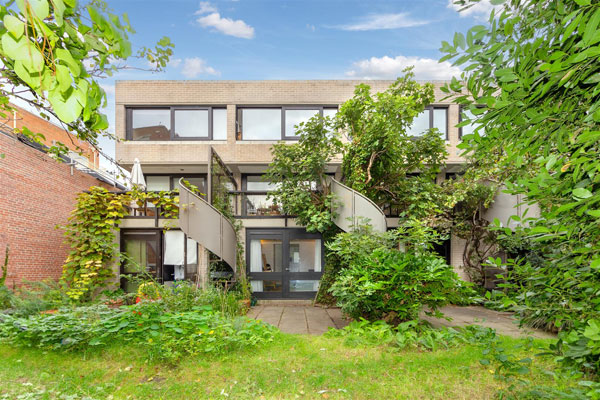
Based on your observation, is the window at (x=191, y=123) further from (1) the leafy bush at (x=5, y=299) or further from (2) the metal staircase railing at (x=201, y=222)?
(1) the leafy bush at (x=5, y=299)

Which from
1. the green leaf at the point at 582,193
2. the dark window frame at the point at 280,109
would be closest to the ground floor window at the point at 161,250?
→ the dark window frame at the point at 280,109

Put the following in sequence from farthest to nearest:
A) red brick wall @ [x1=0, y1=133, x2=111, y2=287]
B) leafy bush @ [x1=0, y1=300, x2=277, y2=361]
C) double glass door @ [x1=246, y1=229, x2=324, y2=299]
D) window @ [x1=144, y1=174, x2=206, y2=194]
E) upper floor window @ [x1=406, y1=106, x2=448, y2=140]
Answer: window @ [x1=144, y1=174, x2=206, y2=194], upper floor window @ [x1=406, y1=106, x2=448, y2=140], double glass door @ [x1=246, y1=229, x2=324, y2=299], red brick wall @ [x1=0, y1=133, x2=111, y2=287], leafy bush @ [x1=0, y1=300, x2=277, y2=361]

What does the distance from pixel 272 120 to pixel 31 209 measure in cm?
769

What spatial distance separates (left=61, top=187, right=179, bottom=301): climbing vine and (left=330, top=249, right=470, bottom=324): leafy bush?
5203 mm

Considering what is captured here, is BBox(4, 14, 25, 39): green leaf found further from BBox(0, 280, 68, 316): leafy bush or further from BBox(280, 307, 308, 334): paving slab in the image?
BBox(0, 280, 68, 316): leafy bush

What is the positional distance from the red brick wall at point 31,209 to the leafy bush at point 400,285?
8.18 meters

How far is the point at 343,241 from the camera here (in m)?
6.24

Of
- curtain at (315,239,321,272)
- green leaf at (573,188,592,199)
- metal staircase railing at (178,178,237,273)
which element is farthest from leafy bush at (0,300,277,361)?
curtain at (315,239,321,272)

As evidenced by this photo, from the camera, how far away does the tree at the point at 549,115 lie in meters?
1.21

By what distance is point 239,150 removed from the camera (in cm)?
1014

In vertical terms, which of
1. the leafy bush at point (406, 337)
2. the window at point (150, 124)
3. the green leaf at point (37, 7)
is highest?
the window at point (150, 124)

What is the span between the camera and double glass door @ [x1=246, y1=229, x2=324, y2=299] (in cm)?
→ 917

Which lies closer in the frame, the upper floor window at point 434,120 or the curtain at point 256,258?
the curtain at point 256,258

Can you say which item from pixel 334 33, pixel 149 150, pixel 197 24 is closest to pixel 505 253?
pixel 334 33
